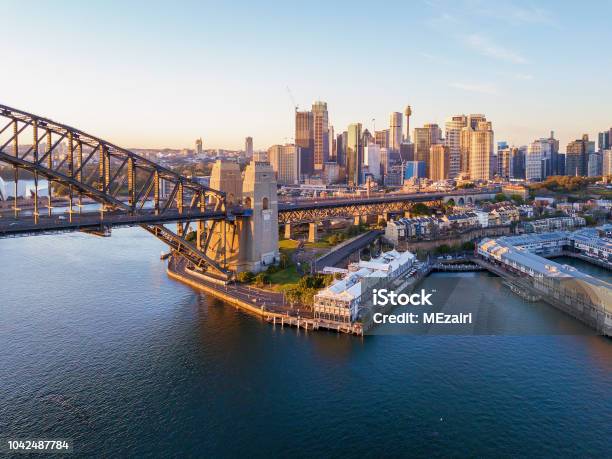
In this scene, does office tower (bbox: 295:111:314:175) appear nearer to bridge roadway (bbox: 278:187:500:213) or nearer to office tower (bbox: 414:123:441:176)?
office tower (bbox: 414:123:441:176)

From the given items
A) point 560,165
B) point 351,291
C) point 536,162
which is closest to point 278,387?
point 351,291

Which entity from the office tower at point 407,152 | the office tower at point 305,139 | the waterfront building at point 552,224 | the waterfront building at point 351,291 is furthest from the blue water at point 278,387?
the office tower at point 407,152

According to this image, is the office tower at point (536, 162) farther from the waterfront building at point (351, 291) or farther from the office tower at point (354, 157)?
the waterfront building at point (351, 291)

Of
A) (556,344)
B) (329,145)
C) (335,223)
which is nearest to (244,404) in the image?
(556,344)

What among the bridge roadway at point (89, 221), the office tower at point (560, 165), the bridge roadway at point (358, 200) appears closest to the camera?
the bridge roadway at point (89, 221)

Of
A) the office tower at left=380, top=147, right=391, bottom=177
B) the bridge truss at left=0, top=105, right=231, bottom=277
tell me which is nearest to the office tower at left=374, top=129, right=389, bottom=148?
the office tower at left=380, top=147, right=391, bottom=177
